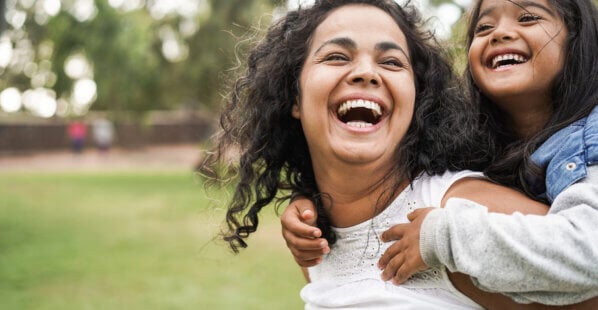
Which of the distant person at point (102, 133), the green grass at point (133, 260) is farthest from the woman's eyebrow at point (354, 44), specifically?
the distant person at point (102, 133)

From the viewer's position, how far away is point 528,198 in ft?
5.22

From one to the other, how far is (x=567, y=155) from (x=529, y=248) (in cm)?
35

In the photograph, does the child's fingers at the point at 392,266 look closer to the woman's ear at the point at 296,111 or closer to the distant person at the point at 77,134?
the woman's ear at the point at 296,111

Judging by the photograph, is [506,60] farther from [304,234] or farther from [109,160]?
[109,160]

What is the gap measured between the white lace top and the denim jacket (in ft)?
0.56

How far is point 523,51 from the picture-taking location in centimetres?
185

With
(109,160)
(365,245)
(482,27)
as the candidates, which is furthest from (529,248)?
(109,160)

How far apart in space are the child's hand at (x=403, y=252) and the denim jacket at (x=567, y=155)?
311mm

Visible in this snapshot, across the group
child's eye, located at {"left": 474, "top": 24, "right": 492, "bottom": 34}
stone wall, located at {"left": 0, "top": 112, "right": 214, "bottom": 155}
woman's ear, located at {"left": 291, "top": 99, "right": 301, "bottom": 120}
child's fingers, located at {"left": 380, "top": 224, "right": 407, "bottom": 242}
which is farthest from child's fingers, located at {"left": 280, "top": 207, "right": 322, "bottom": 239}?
stone wall, located at {"left": 0, "top": 112, "right": 214, "bottom": 155}

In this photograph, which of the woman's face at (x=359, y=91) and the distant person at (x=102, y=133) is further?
the distant person at (x=102, y=133)

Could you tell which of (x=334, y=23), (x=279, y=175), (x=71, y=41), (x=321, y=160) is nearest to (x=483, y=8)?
(x=334, y=23)

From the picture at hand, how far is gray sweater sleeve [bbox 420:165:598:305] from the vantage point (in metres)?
1.34

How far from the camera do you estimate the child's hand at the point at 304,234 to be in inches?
70.7

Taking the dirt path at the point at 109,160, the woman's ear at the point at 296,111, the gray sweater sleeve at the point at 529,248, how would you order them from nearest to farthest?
the gray sweater sleeve at the point at 529,248 < the woman's ear at the point at 296,111 < the dirt path at the point at 109,160
